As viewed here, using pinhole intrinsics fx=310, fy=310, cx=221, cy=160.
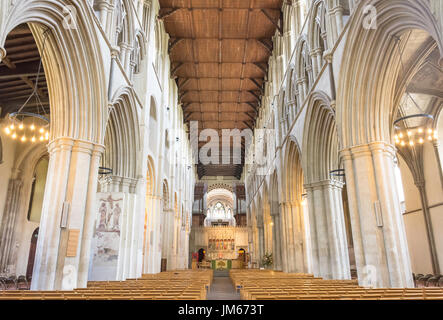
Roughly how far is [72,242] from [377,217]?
6.74 metres

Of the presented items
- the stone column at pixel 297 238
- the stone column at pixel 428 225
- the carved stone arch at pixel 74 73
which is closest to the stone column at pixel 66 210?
the carved stone arch at pixel 74 73

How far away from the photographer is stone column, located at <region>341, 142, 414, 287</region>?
264 inches

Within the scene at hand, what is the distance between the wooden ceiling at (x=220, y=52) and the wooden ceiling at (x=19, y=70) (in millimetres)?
7099

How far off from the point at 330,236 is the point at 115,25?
9.77 m

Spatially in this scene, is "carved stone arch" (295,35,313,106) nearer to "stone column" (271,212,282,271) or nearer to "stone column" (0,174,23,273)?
"stone column" (271,212,282,271)

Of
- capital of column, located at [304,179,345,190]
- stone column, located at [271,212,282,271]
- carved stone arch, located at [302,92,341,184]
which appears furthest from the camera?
stone column, located at [271,212,282,271]

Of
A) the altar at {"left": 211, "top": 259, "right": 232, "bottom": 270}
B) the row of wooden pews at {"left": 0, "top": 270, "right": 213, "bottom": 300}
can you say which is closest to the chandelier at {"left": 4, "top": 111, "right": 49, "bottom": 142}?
the row of wooden pews at {"left": 0, "top": 270, "right": 213, "bottom": 300}

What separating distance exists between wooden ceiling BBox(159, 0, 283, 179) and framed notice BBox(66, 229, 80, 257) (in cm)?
1205

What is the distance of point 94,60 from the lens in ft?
25.1

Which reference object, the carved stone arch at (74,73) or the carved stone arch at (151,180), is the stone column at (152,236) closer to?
the carved stone arch at (151,180)

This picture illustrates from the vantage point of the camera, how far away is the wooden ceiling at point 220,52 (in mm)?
15484

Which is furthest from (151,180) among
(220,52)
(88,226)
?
(220,52)

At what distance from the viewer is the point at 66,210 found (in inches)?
263
